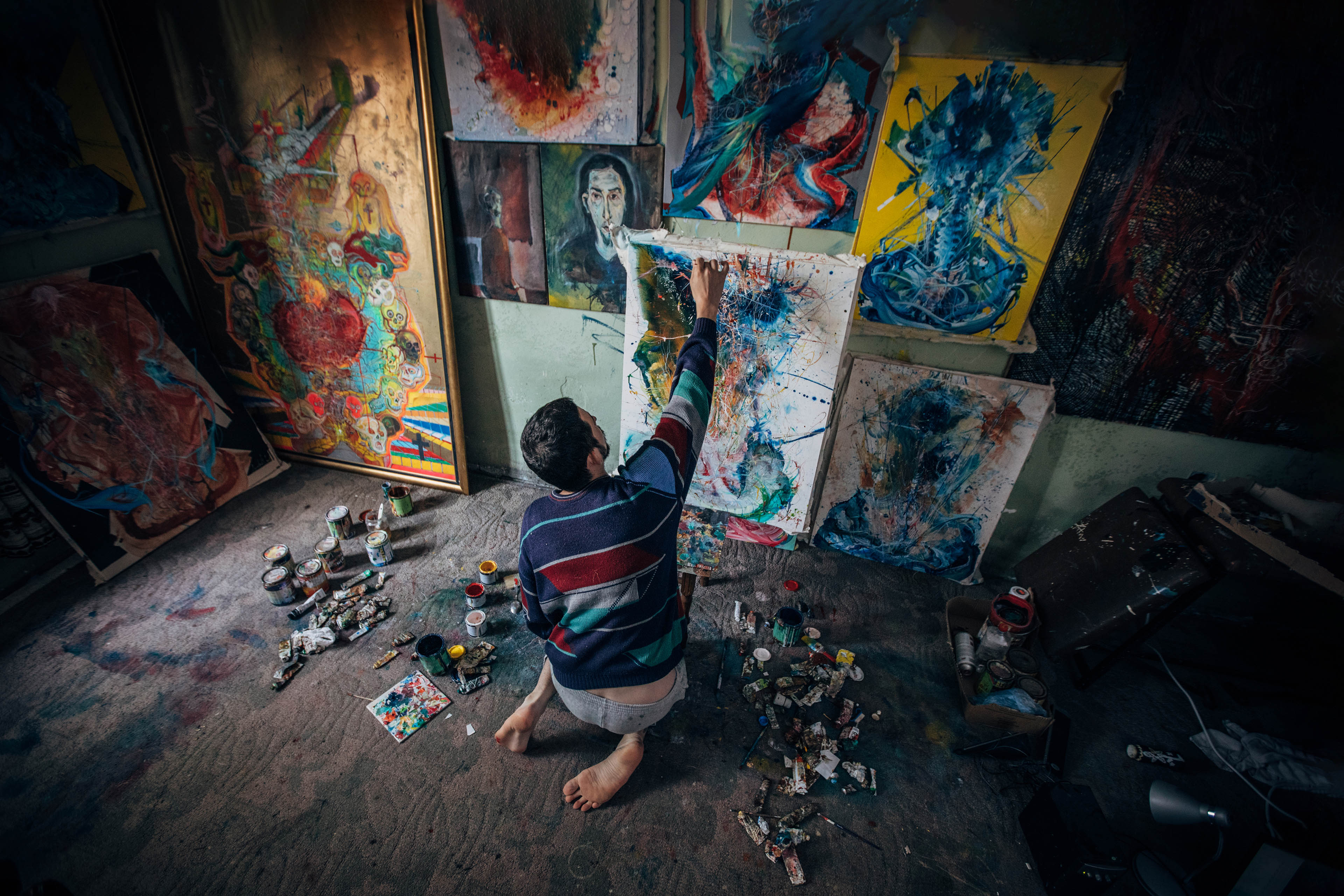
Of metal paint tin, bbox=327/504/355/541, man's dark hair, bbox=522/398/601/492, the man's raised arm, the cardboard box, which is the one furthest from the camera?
metal paint tin, bbox=327/504/355/541

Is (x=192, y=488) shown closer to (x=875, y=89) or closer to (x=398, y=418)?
(x=398, y=418)

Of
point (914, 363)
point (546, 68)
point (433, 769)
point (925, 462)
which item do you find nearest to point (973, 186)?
point (914, 363)

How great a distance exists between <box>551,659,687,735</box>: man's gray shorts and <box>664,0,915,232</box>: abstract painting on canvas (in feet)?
6.35

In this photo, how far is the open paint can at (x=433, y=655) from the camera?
2279 mm

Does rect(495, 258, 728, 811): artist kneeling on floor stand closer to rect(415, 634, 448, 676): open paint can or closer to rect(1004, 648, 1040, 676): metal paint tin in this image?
rect(415, 634, 448, 676): open paint can

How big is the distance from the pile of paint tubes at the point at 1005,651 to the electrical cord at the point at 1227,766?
0.59 meters

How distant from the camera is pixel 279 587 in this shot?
251 cm

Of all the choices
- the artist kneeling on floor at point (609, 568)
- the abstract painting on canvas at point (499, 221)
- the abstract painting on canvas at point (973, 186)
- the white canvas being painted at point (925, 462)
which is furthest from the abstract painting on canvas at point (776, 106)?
the white canvas being painted at point (925, 462)

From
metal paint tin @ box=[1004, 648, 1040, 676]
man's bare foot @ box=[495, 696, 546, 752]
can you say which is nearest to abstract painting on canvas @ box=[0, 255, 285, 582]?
man's bare foot @ box=[495, 696, 546, 752]

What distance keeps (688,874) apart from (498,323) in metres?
2.63

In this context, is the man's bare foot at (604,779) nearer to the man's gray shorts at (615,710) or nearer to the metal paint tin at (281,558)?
the man's gray shorts at (615,710)

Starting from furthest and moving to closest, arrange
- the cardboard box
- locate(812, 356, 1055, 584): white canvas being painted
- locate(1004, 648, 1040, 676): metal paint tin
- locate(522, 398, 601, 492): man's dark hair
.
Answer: locate(812, 356, 1055, 584): white canvas being painted, locate(1004, 648, 1040, 676): metal paint tin, the cardboard box, locate(522, 398, 601, 492): man's dark hair

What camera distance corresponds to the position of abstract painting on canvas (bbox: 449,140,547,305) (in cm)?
248

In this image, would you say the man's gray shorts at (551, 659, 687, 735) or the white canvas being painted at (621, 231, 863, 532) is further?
the white canvas being painted at (621, 231, 863, 532)
